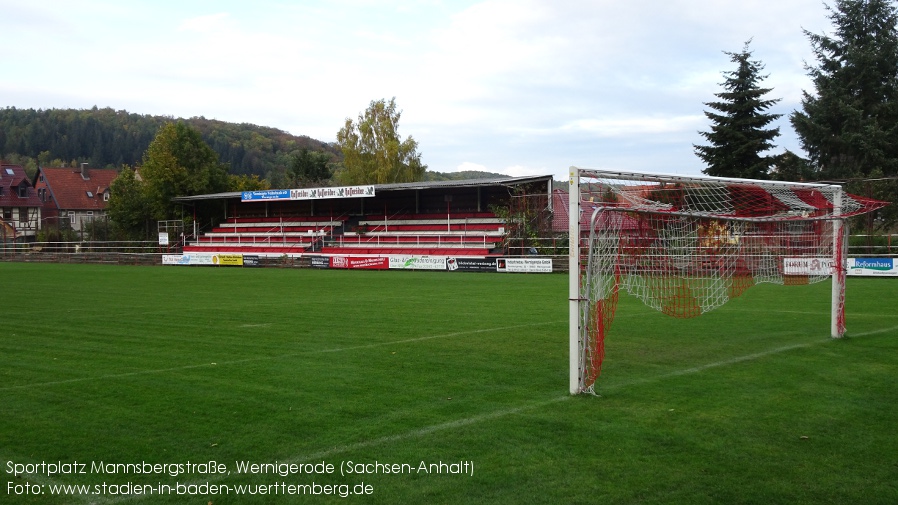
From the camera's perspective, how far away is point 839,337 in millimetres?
10641

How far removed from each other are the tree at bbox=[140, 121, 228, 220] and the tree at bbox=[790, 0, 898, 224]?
4080 centimetres

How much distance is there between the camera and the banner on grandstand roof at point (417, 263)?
1254 inches

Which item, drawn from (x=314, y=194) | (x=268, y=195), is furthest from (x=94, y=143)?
(x=314, y=194)

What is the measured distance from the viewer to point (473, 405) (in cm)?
679

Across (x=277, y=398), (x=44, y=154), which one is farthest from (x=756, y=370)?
(x=44, y=154)

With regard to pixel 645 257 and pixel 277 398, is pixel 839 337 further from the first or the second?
pixel 277 398

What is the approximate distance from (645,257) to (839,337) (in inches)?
125

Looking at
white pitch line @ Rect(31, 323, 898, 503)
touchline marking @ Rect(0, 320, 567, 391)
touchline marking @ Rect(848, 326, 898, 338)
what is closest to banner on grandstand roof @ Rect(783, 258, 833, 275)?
touchline marking @ Rect(848, 326, 898, 338)

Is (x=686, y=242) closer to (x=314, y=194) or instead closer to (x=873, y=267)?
(x=873, y=267)

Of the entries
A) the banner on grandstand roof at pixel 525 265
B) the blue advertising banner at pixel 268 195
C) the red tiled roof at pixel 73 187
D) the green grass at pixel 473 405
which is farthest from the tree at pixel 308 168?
the green grass at pixel 473 405

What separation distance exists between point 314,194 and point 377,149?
71.5 ft

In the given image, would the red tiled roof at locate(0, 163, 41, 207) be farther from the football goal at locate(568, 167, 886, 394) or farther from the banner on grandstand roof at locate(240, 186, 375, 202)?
the football goal at locate(568, 167, 886, 394)

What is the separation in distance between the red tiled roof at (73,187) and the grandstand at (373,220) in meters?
33.7

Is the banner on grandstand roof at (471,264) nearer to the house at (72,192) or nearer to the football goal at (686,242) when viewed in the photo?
the football goal at (686,242)
